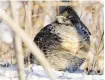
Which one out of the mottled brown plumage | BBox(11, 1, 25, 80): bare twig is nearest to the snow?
the mottled brown plumage

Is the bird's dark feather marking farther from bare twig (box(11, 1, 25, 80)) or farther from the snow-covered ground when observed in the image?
bare twig (box(11, 1, 25, 80))

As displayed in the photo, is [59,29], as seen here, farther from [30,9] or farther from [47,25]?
[30,9]

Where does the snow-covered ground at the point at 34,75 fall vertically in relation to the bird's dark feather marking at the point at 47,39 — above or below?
below

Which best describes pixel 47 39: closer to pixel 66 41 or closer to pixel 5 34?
pixel 66 41

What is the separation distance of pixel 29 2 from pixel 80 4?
24 cm

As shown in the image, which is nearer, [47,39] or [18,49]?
[18,49]

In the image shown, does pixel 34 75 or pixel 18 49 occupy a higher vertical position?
pixel 18 49

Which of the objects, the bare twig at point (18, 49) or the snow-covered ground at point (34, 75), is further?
the snow-covered ground at point (34, 75)

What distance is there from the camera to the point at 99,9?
1305 mm

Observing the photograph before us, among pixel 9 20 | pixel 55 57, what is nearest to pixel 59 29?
pixel 55 57

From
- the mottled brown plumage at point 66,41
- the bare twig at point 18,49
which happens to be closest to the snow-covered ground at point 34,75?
the mottled brown plumage at point 66,41

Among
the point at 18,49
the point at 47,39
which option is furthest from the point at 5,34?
the point at 18,49

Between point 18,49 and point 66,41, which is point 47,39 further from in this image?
point 18,49

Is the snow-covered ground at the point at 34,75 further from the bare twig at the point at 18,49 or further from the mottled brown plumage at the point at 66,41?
the bare twig at the point at 18,49
